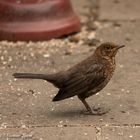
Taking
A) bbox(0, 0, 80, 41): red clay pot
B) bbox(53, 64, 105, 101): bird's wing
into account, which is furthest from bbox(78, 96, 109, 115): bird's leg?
bbox(0, 0, 80, 41): red clay pot

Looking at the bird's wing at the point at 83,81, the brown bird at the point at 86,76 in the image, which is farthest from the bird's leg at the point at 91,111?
the bird's wing at the point at 83,81

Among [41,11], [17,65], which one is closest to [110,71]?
[17,65]

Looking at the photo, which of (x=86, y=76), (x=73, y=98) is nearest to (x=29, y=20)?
(x=73, y=98)

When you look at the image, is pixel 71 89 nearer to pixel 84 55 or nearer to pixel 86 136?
pixel 86 136

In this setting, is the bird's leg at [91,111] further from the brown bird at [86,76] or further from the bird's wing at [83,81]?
the bird's wing at [83,81]

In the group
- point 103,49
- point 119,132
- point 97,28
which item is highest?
point 103,49

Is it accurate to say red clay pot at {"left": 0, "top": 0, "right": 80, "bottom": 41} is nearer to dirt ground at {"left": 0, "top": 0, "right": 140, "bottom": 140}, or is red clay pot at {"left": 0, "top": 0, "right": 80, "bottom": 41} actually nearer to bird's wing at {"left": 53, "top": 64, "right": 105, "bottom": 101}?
dirt ground at {"left": 0, "top": 0, "right": 140, "bottom": 140}
